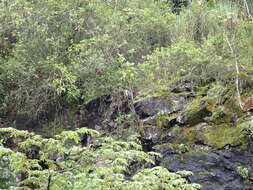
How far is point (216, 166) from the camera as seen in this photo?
5.62 m

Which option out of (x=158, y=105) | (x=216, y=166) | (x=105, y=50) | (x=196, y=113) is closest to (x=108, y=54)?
(x=105, y=50)

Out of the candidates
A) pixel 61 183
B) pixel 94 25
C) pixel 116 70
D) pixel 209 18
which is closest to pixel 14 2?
pixel 94 25

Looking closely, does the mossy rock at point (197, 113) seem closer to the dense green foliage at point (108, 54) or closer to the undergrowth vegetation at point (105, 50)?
the dense green foliage at point (108, 54)

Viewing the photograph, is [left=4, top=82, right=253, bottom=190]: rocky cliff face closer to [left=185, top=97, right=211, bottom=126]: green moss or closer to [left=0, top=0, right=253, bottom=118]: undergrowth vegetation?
[left=185, top=97, right=211, bottom=126]: green moss

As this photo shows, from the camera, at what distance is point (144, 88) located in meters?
7.98

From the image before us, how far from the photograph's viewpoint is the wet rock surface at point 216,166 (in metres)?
5.27

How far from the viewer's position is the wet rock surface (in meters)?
5.27

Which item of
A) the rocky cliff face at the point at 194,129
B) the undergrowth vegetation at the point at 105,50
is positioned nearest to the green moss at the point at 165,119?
the rocky cliff face at the point at 194,129

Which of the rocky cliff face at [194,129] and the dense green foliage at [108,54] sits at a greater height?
the dense green foliage at [108,54]

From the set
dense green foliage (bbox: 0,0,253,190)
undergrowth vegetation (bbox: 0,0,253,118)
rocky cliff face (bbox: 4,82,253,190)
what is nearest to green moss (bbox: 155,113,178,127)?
rocky cliff face (bbox: 4,82,253,190)

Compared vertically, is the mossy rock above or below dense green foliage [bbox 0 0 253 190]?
below

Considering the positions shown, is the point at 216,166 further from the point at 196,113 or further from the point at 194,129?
the point at 196,113

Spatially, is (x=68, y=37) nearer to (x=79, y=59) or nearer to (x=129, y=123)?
(x=79, y=59)

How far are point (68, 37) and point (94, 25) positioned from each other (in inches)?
36.4
